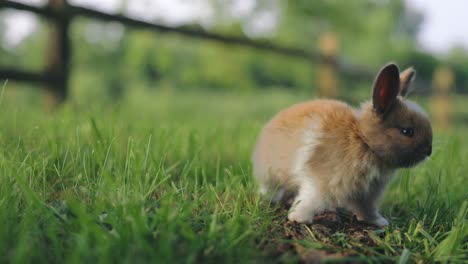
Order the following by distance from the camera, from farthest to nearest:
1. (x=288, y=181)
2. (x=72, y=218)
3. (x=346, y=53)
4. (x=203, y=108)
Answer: (x=346, y=53) < (x=203, y=108) < (x=288, y=181) < (x=72, y=218)

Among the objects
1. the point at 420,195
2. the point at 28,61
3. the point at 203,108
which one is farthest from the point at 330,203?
the point at 28,61

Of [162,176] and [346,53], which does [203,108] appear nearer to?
[162,176]

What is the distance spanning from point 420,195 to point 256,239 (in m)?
1.47

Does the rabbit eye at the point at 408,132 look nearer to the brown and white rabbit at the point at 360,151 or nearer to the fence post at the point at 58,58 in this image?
the brown and white rabbit at the point at 360,151

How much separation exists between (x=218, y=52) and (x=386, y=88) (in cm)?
1444

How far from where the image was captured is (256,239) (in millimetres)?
1776

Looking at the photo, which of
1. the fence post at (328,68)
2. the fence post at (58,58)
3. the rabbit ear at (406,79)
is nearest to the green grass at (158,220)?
the rabbit ear at (406,79)

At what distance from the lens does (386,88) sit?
7.40 ft

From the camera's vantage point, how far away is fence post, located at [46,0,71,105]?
5770 mm

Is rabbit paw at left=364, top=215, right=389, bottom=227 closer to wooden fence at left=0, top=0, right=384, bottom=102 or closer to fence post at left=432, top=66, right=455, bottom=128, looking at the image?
wooden fence at left=0, top=0, right=384, bottom=102

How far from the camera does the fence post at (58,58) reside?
227 inches

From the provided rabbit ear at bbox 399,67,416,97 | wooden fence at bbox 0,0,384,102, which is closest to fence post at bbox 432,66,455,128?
wooden fence at bbox 0,0,384,102

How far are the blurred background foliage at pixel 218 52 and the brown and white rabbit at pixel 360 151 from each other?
11373 millimetres

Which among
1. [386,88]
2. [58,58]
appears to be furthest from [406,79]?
[58,58]
